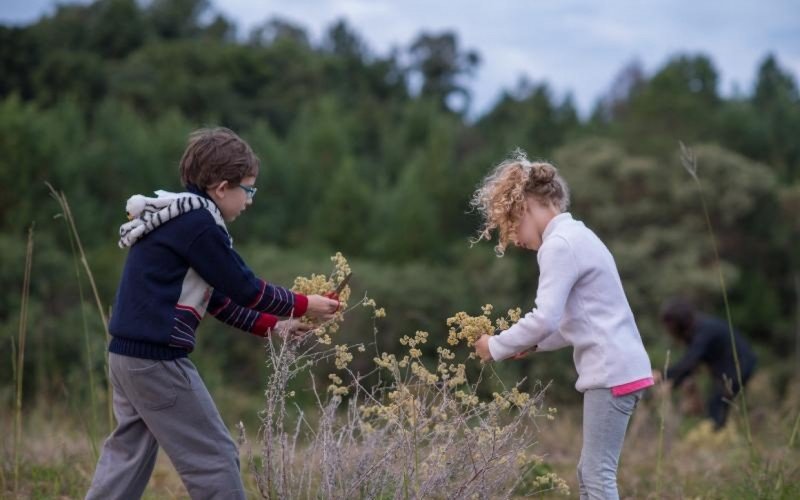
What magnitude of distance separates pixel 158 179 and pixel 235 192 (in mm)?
32522

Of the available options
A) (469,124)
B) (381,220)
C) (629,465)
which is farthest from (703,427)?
(469,124)

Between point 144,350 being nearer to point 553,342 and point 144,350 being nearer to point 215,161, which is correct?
point 215,161

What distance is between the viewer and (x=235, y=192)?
11.9 ft

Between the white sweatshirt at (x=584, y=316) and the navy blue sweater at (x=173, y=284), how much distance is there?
99cm

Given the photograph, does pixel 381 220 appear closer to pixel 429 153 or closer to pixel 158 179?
pixel 429 153

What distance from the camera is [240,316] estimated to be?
3.83 m

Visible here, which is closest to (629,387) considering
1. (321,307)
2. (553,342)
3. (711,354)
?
(553,342)

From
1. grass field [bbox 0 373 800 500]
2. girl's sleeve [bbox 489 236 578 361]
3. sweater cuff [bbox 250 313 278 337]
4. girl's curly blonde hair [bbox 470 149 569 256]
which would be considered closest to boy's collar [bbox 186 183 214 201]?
sweater cuff [bbox 250 313 278 337]

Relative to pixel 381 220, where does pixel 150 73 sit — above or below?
above

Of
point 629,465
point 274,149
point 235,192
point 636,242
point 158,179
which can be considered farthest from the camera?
point 274,149

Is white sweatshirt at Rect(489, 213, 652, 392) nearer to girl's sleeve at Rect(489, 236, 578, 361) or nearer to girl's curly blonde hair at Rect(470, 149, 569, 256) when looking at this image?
girl's sleeve at Rect(489, 236, 578, 361)

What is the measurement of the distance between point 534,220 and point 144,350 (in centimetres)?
155

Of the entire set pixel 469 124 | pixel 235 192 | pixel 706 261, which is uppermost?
pixel 469 124

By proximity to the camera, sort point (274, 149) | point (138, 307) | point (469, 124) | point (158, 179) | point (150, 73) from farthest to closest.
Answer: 1. point (469, 124)
2. point (150, 73)
3. point (274, 149)
4. point (158, 179)
5. point (138, 307)
